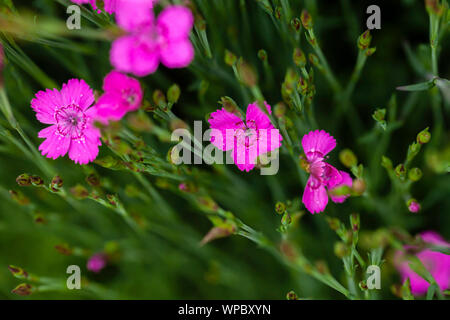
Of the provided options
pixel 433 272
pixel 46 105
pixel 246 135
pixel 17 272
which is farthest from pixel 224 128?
pixel 433 272

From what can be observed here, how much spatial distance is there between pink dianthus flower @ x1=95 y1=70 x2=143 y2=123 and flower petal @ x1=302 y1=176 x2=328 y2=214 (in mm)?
493

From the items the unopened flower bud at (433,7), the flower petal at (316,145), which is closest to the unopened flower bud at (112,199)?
the flower petal at (316,145)

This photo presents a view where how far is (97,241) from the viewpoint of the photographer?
171 centimetres

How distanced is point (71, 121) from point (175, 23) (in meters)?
0.47

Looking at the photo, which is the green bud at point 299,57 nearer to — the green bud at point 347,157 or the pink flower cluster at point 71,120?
the green bud at point 347,157

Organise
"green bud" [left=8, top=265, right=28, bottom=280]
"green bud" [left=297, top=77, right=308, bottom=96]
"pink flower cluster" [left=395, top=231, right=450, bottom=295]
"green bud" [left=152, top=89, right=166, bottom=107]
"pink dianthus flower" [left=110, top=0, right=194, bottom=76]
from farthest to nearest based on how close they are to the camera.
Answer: "pink flower cluster" [left=395, top=231, right=450, bottom=295], "green bud" [left=8, top=265, right=28, bottom=280], "green bud" [left=297, top=77, right=308, bottom=96], "green bud" [left=152, top=89, right=166, bottom=107], "pink dianthus flower" [left=110, top=0, right=194, bottom=76]

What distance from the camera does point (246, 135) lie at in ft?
3.75

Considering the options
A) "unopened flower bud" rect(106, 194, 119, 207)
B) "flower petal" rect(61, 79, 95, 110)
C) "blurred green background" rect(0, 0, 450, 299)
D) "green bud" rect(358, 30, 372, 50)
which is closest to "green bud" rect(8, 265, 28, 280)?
"blurred green background" rect(0, 0, 450, 299)

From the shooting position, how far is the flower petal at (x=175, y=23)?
2.98ft

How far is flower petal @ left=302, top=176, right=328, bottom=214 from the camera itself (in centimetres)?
113

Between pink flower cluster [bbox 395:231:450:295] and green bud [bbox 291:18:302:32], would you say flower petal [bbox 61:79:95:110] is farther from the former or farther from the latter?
pink flower cluster [bbox 395:231:450:295]

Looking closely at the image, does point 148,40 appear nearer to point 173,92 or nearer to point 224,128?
point 173,92

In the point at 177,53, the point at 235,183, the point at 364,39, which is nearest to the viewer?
the point at 177,53
